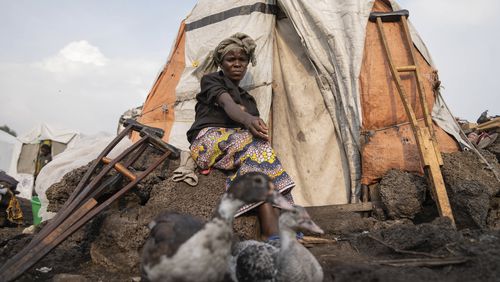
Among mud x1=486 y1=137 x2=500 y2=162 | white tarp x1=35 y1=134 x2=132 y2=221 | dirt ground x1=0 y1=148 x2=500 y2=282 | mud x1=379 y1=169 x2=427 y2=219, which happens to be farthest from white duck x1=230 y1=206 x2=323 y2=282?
mud x1=486 y1=137 x2=500 y2=162

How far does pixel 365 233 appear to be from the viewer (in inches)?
117

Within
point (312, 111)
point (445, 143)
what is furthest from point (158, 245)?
point (445, 143)

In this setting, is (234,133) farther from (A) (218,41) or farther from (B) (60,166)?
(B) (60,166)

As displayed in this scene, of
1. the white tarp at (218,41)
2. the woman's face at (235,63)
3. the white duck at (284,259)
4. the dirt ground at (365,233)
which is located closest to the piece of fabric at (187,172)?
the dirt ground at (365,233)

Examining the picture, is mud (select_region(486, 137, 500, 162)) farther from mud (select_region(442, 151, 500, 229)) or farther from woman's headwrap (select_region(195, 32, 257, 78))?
woman's headwrap (select_region(195, 32, 257, 78))

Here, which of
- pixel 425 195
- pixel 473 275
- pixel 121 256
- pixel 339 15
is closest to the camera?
pixel 473 275

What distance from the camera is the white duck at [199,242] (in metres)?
1.60

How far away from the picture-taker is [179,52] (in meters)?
5.42

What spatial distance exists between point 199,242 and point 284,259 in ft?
1.57

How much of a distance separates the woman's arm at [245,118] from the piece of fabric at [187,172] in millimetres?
696

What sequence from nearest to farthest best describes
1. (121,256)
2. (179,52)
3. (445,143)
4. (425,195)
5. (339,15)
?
(121,256) → (425,195) → (445,143) → (339,15) → (179,52)

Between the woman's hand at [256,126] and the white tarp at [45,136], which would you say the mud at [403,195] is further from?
the white tarp at [45,136]

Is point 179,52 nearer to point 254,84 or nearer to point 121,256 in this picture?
point 254,84

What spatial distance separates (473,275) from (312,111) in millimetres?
2839
